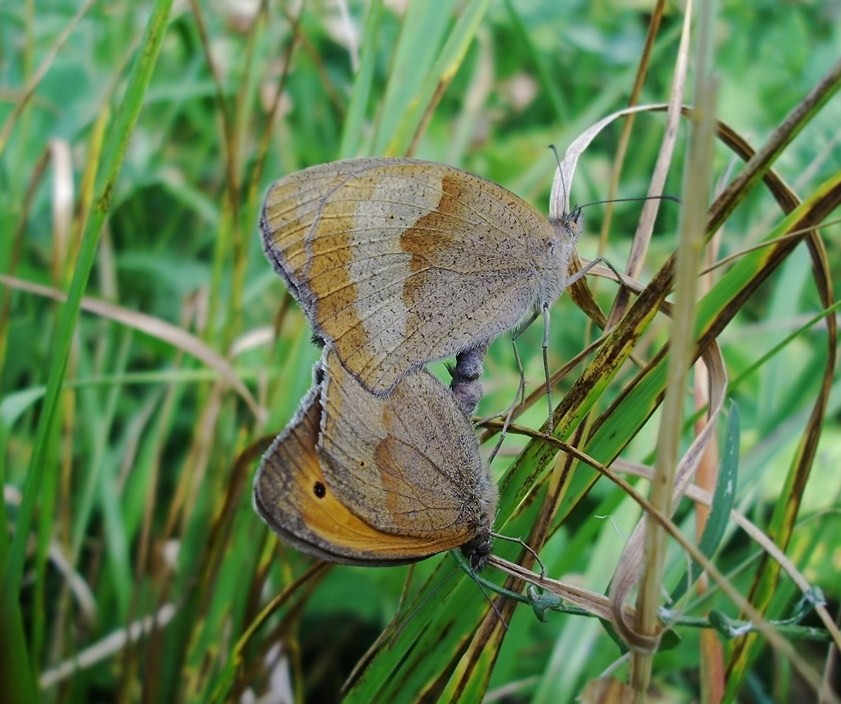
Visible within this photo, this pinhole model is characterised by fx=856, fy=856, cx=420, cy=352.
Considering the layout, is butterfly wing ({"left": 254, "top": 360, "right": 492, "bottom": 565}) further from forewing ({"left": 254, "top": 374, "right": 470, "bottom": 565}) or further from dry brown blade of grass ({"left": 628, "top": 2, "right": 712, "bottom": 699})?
dry brown blade of grass ({"left": 628, "top": 2, "right": 712, "bottom": 699})

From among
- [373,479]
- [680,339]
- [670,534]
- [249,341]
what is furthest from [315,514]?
[249,341]

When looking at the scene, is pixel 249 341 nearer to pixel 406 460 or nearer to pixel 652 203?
pixel 406 460

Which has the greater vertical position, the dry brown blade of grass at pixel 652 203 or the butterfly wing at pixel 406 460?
the dry brown blade of grass at pixel 652 203

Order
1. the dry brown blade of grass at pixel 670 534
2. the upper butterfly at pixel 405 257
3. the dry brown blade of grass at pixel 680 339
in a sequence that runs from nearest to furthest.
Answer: the dry brown blade of grass at pixel 680 339 → the dry brown blade of grass at pixel 670 534 → the upper butterfly at pixel 405 257

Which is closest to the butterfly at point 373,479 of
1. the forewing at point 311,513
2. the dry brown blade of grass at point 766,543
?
the forewing at point 311,513

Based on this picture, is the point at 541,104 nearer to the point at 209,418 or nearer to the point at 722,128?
the point at 209,418

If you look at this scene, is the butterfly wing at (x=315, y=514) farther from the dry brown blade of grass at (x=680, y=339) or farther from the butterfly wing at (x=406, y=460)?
the dry brown blade of grass at (x=680, y=339)
